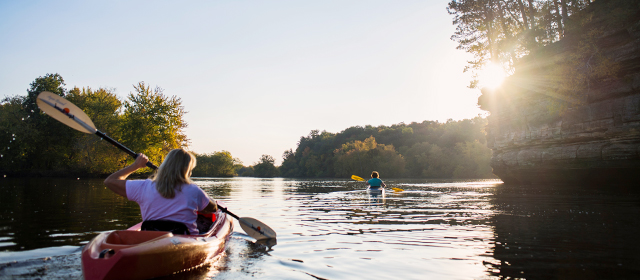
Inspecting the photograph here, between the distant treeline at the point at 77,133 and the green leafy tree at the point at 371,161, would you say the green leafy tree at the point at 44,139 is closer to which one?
the distant treeline at the point at 77,133

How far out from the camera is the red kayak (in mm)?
3502

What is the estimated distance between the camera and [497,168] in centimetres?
2839

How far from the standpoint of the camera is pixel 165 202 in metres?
4.46

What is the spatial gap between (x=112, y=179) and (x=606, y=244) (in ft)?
23.3

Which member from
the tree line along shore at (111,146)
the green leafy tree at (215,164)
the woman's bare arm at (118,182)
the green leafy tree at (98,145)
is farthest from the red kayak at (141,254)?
the green leafy tree at (215,164)

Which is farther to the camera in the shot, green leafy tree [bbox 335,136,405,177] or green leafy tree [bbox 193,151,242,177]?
green leafy tree [bbox 193,151,242,177]

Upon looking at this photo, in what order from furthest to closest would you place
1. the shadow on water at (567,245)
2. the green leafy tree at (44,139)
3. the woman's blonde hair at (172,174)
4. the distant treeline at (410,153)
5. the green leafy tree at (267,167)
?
the green leafy tree at (267,167) < the distant treeline at (410,153) < the green leafy tree at (44,139) < the woman's blonde hair at (172,174) < the shadow on water at (567,245)

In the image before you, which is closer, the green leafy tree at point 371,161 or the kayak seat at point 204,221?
the kayak seat at point 204,221

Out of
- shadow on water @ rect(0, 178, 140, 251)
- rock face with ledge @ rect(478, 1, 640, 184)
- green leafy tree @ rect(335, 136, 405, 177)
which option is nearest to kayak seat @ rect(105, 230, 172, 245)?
shadow on water @ rect(0, 178, 140, 251)

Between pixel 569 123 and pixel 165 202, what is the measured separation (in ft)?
75.5

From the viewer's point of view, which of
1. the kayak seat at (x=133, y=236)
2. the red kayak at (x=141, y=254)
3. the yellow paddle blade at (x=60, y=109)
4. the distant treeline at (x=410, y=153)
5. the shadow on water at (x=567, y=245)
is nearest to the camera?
the red kayak at (x=141, y=254)

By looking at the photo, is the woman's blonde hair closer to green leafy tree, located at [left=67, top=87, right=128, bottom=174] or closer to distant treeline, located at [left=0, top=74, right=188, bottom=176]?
distant treeline, located at [left=0, top=74, right=188, bottom=176]

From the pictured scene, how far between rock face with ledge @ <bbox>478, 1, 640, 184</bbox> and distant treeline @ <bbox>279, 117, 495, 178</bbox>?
35.9 m

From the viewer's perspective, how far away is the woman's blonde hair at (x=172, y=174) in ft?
14.3
